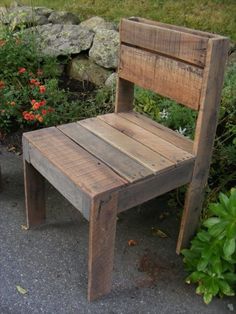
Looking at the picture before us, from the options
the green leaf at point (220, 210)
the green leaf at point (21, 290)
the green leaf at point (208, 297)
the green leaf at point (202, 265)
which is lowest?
the green leaf at point (21, 290)

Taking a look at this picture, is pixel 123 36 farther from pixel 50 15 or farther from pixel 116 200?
pixel 50 15

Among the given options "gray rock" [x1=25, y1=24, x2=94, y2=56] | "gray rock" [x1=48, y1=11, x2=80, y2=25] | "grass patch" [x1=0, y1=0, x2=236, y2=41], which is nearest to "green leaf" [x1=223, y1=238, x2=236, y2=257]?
"gray rock" [x1=25, y1=24, x2=94, y2=56]

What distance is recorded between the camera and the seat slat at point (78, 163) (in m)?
1.71

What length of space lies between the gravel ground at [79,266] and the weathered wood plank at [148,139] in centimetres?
63

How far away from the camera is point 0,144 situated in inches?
132

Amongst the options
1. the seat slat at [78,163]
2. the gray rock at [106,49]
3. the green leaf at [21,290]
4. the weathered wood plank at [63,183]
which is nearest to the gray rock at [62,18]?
the gray rock at [106,49]

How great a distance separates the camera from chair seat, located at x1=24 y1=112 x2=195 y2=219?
5.74 feet

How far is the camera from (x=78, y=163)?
1.86 metres

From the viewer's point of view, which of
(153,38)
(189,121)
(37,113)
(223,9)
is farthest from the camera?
(223,9)

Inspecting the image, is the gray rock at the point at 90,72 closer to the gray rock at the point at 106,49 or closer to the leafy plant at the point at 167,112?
the gray rock at the point at 106,49

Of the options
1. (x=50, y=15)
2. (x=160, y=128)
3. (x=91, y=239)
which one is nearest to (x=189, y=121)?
(x=160, y=128)

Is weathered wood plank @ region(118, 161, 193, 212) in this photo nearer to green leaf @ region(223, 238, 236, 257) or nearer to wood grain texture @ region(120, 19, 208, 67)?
green leaf @ region(223, 238, 236, 257)

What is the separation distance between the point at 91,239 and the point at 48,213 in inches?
34.7

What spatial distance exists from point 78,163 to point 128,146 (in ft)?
0.95
